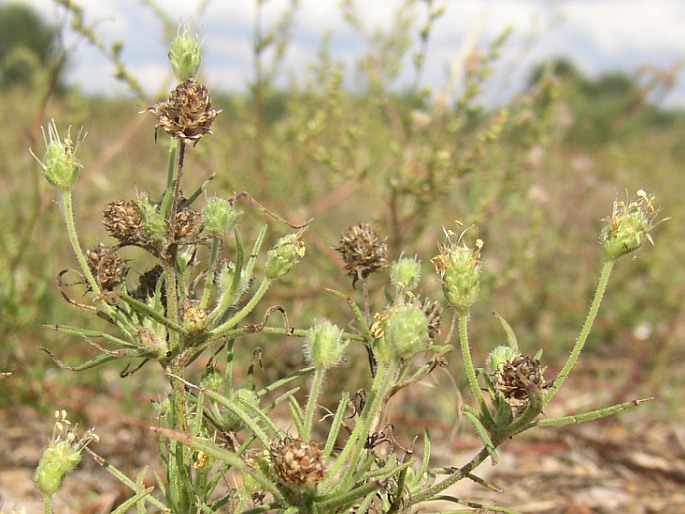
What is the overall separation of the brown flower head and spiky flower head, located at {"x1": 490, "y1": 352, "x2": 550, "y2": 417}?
61 cm

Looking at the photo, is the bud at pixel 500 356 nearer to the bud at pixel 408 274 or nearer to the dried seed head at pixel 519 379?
→ the dried seed head at pixel 519 379

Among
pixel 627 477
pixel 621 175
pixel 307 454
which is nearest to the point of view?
pixel 307 454

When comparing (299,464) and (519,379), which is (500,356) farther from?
(299,464)

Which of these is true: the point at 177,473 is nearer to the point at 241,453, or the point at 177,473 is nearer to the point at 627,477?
the point at 241,453

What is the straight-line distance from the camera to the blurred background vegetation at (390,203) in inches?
110

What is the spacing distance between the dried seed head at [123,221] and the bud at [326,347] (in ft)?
1.12

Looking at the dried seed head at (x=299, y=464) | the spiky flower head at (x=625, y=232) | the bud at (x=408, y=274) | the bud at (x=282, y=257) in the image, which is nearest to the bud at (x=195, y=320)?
the bud at (x=282, y=257)

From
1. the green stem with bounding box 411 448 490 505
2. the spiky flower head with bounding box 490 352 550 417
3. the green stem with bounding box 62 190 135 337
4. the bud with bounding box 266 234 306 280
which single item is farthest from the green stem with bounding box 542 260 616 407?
the green stem with bounding box 62 190 135 337

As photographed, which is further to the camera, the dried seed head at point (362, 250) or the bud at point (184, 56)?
the dried seed head at point (362, 250)

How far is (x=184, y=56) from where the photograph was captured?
43.1 inches

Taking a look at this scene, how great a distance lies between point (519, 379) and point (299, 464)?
368mm

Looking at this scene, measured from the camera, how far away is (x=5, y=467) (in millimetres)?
2434

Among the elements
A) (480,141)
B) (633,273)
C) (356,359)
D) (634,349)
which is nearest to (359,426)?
(480,141)

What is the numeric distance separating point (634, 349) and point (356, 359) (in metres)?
2.10
